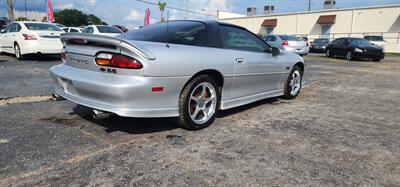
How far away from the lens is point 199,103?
3.96 metres

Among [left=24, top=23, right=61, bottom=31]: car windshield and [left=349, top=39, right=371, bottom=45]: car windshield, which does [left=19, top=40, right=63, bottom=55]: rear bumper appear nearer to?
[left=24, top=23, right=61, bottom=31]: car windshield

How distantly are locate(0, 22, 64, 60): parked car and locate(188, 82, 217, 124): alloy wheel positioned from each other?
28.5ft

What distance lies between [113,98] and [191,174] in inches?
46.2

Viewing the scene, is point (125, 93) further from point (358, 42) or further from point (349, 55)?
point (358, 42)

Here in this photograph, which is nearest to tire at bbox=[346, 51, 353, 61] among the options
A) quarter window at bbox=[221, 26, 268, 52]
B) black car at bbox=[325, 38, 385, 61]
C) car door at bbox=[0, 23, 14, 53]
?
black car at bbox=[325, 38, 385, 61]

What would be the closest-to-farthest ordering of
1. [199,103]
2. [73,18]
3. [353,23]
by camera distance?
[199,103], [353,23], [73,18]

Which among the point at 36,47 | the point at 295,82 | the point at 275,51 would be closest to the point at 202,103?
the point at 275,51

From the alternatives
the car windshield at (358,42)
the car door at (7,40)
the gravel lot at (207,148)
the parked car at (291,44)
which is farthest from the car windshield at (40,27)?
the car windshield at (358,42)

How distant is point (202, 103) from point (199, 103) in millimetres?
57

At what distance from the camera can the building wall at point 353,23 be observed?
3272cm

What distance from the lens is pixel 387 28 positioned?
1313 inches

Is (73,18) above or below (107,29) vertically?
above

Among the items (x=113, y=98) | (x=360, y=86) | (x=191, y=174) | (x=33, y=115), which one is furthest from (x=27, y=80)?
(x=360, y=86)

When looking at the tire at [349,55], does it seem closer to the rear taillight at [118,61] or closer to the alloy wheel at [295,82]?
Result: the alloy wheel at [295,82]
